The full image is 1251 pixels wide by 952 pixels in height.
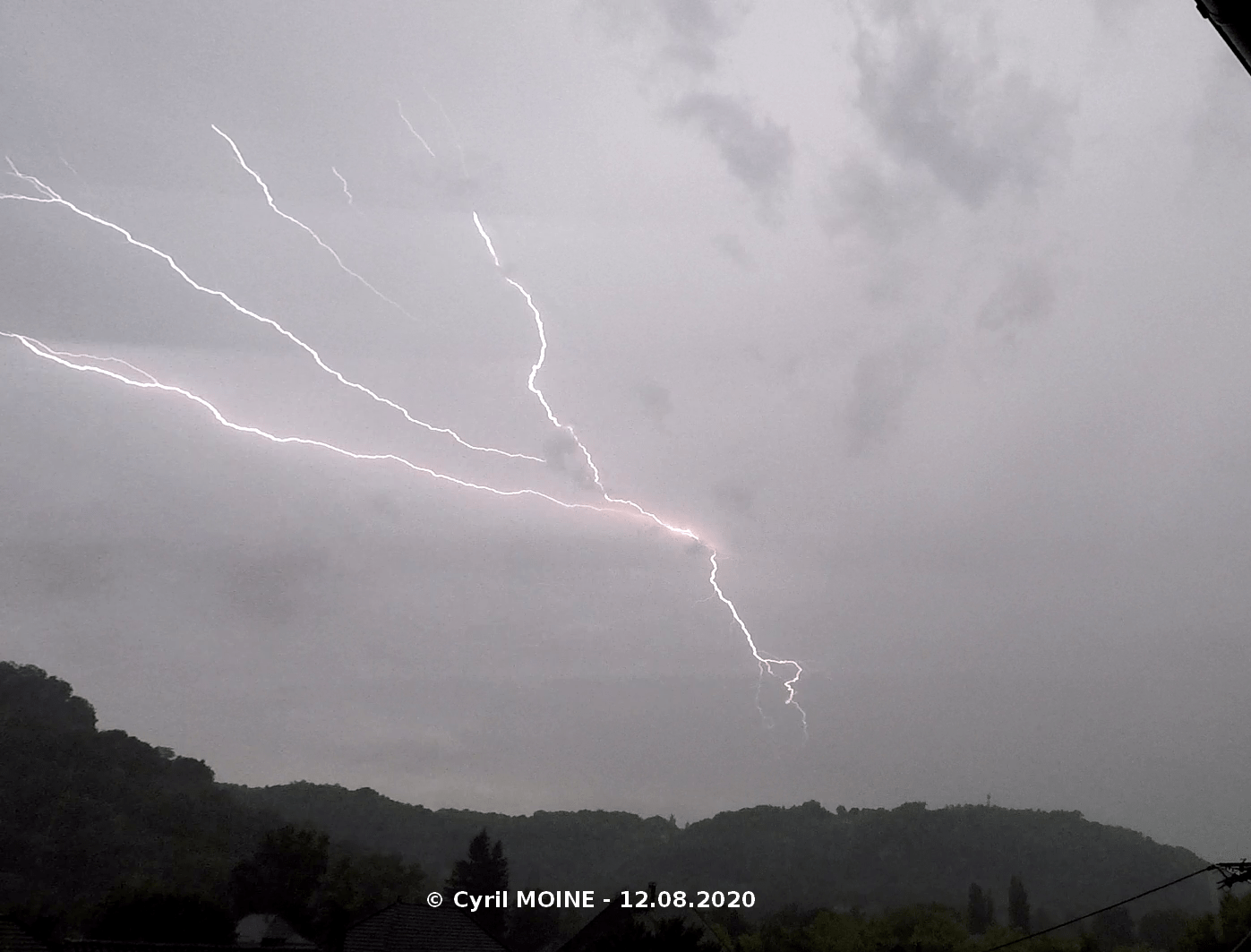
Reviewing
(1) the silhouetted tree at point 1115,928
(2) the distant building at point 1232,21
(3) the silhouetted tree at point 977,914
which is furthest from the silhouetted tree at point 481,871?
(2) the distant building at point 1232,21

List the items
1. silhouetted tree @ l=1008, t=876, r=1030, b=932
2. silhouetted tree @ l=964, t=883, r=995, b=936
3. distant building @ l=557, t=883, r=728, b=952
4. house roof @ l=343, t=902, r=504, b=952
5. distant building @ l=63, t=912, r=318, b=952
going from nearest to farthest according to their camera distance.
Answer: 1. distant building @ l=63, t=912, r=318, b=952
2. house roof @ l=343, t=902, r=504, b=952
3. distant building @ l=557, t=883, r=728, b=952
4. silhouetted tree @ l=1008, t=876, r=1030, b=932
5. silhouetted tree @ l=964, t=883, r=995, b=936

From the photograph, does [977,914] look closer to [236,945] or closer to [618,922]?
[618,922]

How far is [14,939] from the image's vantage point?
2214 cm

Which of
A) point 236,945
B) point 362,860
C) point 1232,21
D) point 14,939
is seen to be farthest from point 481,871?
point 1232,21

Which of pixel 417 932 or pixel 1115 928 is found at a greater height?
pixel 1115 928

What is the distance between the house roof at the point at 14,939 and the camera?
71.5 feet

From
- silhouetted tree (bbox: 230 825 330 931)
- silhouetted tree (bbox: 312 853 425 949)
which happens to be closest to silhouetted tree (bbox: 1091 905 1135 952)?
silhouetted tree (bbox: 312 853 425 949)

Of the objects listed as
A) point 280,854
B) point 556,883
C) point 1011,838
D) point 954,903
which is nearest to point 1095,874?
point 1011,838

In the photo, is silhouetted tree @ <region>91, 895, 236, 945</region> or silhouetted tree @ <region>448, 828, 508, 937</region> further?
silhouetted tree @ <region>448, 828, 508, 937</region>

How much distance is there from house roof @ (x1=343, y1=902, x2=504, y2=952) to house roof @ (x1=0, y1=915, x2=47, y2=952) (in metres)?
9.04

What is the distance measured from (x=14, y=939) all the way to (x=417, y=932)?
11.7 m

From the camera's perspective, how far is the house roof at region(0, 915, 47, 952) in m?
21.8

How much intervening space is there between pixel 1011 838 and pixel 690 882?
222ft

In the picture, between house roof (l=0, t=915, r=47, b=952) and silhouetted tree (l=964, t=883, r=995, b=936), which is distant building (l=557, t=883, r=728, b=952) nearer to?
house roof (l=0, t=915, r=47, b=952)
